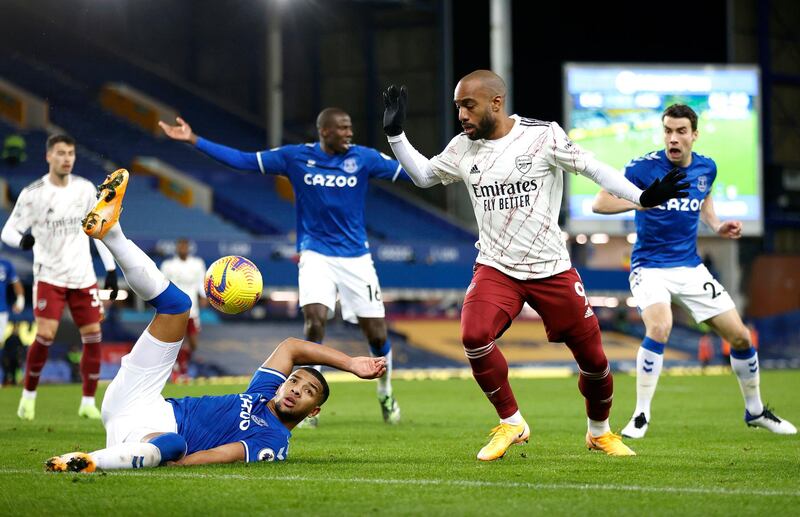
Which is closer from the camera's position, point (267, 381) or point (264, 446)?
point (264, 446)

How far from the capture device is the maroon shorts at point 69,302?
12.6 m

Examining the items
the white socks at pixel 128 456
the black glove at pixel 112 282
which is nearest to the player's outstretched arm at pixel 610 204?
the white socks at pixel 128 456

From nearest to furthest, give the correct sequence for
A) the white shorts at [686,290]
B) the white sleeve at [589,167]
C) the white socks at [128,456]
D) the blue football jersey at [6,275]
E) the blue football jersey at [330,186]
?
the white socks at [128,456]
the white sleeve at [589,167]
the white shorts at [686,290]
the blue football jersey at [330,186]
the blue football jersey at [6,275]

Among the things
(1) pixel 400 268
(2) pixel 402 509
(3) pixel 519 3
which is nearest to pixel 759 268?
(3) pixel 519 3

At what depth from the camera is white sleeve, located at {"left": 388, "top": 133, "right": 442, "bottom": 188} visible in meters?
7.96

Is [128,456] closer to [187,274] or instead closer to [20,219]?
[20,219]

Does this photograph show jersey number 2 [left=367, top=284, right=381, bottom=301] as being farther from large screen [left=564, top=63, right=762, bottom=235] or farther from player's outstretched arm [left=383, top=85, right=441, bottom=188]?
large screen [left=564, top=63, right=762, bottom=235]

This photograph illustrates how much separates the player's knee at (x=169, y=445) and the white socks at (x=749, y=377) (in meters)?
5.39

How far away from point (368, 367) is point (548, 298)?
1.46 m

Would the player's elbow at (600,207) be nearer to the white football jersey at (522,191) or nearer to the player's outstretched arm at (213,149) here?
the white football jersey at (522,191)

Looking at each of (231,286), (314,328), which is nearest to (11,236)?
(314,328)

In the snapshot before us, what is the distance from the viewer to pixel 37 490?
609 centimetres

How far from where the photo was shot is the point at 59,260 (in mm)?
12641

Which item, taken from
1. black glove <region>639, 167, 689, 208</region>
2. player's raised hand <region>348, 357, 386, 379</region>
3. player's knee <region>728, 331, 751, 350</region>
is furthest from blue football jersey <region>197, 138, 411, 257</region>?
player's raised hand <region>348, 357, 386, 379</region>
